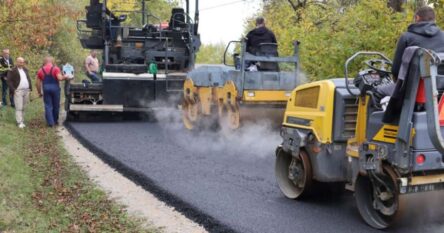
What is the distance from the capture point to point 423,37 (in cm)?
485

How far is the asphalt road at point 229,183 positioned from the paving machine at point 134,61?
1663 millimetres

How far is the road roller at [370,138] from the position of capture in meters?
4.56

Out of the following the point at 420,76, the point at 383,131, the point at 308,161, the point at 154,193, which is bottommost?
the point at 154,193

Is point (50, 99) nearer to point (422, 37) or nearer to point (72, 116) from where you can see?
point (72, 116)

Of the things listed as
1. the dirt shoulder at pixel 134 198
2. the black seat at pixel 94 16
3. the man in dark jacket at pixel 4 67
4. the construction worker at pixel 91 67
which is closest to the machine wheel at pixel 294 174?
the dirt shoulder at pixel 134 198

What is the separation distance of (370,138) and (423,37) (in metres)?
0.94

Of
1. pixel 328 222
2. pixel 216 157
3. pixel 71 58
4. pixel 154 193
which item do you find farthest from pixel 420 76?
pixel 71 58

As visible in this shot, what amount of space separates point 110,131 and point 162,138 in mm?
1580

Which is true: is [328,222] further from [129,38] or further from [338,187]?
[129,38]

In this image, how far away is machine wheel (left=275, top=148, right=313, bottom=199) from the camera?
5.91 meters

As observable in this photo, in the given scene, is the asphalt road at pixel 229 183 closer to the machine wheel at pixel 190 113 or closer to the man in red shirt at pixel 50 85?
the machine wheel at pixel 190 113

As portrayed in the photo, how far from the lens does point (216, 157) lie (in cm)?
904

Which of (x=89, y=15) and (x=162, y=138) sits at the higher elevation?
(x=89, y=15)

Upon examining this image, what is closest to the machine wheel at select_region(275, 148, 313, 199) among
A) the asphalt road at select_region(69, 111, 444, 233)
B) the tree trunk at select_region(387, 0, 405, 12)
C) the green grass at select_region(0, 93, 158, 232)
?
the asphalt road at select_region(69, 111, 444, 233)
